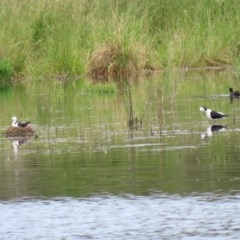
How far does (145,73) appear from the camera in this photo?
31141mm

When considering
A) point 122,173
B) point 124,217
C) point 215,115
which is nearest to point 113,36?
point 215,115

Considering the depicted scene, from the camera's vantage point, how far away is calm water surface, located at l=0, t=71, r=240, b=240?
10.5 m

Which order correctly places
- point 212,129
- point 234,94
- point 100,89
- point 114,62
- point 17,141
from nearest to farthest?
point 17,141 → point 212,129 → point 234,94 → point 100,89 → point 114,62

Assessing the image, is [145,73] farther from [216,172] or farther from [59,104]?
[216,172]

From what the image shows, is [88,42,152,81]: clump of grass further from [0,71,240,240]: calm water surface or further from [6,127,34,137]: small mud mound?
[6,127,34,137]: small mud mound

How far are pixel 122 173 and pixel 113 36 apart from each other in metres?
18.2

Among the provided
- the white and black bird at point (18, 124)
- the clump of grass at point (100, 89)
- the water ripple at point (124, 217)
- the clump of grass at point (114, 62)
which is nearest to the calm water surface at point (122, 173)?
the water ripple at point (124, 217)

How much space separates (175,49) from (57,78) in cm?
344

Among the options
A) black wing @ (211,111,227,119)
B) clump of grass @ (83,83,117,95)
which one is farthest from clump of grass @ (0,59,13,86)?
black wing @ (211,111,227,119)

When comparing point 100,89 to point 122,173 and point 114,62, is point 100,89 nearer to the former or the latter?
point 114,62

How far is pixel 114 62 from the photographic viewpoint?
3089cm

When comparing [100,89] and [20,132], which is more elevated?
[100,89]

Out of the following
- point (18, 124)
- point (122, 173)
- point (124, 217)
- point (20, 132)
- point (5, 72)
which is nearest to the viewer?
point (124, 217)

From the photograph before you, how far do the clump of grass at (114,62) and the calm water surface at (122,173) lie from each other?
811 cm
